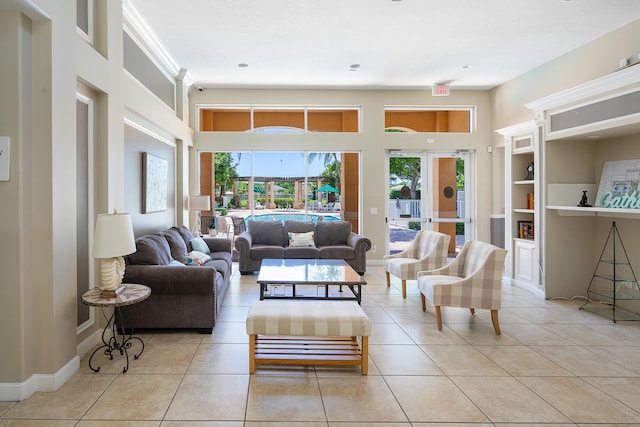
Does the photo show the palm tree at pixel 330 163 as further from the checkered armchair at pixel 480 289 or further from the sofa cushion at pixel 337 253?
the checkered armchair at pixel 480 289

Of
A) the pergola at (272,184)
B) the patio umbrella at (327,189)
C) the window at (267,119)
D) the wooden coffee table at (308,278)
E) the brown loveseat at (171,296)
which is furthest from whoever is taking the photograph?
the patio umbrella at (327,189)

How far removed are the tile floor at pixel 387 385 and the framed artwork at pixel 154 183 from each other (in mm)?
1793

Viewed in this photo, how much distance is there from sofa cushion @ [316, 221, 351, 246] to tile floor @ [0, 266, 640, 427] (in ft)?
10.3

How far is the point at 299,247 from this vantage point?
6.71 meters

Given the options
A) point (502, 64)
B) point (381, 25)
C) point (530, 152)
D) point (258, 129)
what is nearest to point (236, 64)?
point (258, 129)

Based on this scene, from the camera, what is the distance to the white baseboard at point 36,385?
2584mm

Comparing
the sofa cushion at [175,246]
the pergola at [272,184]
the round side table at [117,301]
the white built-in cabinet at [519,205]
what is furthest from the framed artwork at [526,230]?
the round side table at [117,301]

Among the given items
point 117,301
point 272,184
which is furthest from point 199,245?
point 117,301

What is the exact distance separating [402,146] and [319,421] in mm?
6019

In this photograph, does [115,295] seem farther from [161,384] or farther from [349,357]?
[349,357]

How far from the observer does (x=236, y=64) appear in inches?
239

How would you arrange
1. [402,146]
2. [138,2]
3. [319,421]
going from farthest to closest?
[402,146], [138,2], [319,421]

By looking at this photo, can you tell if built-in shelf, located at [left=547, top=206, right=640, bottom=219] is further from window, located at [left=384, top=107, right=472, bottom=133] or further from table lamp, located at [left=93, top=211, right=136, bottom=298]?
table lamp, located at [left=93, top=211, right=136, bottom=298]

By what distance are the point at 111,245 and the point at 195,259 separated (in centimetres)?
219
